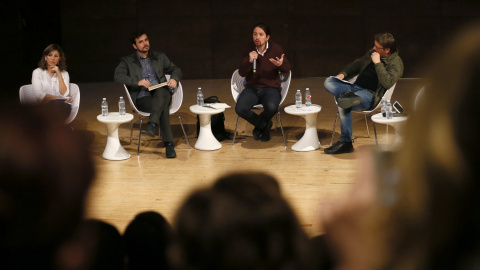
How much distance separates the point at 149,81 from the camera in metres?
6.88

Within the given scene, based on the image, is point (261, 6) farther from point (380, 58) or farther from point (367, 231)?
point (367, 231)

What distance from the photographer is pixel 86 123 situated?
805cm

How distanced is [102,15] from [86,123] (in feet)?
10.3

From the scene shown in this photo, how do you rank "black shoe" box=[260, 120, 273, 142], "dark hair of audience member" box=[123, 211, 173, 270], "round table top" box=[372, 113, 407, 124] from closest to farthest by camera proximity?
"dark hair of audience member" box=[123, 211, 173, 270] → "round table top" box=[372, 113, 407, 124] → "black shoe" box=[260, 120, 273, 142]

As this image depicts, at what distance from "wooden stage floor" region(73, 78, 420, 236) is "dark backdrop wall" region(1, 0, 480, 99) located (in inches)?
80.5

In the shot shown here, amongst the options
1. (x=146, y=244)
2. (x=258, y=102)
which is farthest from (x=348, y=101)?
(x=146, y=244)

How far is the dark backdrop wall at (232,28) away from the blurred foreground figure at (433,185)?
9.90 metres

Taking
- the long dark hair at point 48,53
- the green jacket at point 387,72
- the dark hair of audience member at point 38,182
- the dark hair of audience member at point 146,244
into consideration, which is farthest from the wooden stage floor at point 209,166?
the dark hair of audience member at point 38,182

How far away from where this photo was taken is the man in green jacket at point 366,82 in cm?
623

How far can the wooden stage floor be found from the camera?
5.12 m

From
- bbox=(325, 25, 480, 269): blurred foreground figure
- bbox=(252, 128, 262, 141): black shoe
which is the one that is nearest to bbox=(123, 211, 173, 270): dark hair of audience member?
bbox=(325, 25, 480, 269): blurred foreground figure

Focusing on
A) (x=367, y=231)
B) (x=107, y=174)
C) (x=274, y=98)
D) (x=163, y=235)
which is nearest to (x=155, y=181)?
(x=107, y=174)

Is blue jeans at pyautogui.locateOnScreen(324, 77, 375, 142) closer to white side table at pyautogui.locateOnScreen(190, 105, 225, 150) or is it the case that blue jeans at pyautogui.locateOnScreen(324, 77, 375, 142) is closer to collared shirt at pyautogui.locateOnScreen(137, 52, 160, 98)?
white side table at pyautogui.locateOnScreen(190, 105, 225, 150)

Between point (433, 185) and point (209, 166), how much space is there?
5608mm
